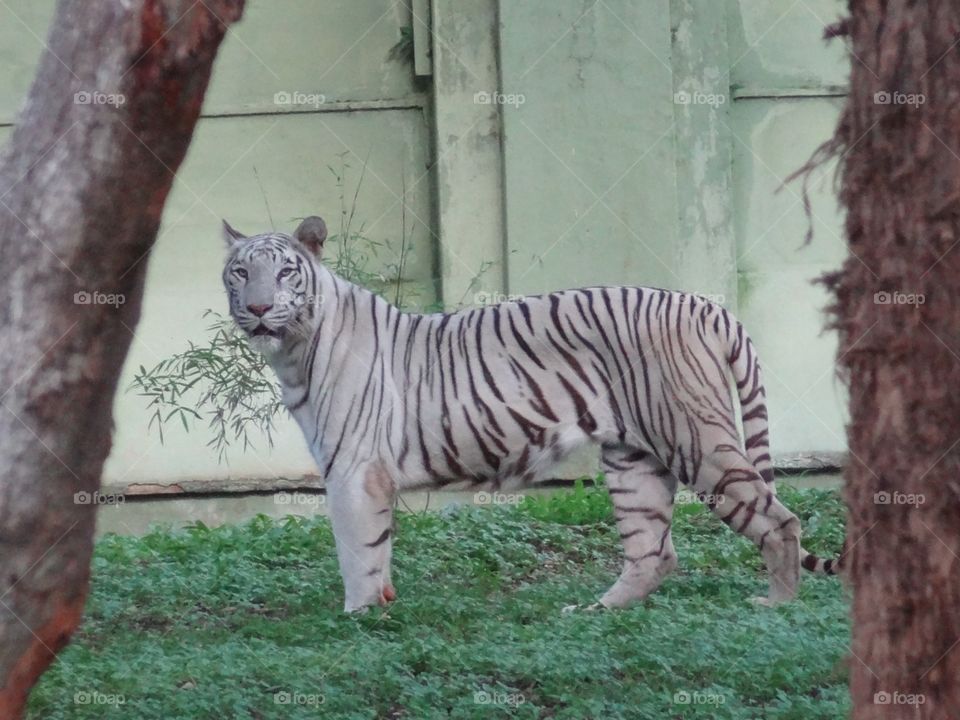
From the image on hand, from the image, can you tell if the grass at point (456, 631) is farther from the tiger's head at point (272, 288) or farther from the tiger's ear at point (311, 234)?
the tiger's ear at point (311, 234)

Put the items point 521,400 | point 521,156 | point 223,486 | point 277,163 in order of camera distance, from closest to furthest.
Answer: point 521,400
point 521,156
point 223,486
point 277,163

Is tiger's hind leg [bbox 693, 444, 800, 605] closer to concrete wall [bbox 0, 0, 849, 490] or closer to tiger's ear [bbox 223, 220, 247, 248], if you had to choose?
tiger's ear [bbox 223, 220, 247, 248]

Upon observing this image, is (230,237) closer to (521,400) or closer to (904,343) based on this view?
(521,400)

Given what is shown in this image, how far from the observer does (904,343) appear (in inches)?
115

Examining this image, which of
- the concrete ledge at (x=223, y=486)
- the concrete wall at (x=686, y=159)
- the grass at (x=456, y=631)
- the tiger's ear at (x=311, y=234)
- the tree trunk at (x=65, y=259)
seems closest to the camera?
the tree trunk at (x=65, y=259)

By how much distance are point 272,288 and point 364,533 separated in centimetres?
109

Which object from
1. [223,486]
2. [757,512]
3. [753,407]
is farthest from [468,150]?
[757,512]

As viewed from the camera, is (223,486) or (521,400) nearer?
(521,400)

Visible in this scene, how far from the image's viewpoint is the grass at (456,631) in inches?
187

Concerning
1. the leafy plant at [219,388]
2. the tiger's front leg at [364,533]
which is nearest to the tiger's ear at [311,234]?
the tiger's front leg at [364,533]

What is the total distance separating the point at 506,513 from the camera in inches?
317

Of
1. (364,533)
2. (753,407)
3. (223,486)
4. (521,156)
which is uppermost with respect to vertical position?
(521,156)

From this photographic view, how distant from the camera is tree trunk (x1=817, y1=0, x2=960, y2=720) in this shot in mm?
2902

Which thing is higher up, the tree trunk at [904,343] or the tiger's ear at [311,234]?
the tiger's ear at [311,234]
